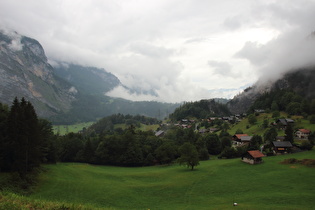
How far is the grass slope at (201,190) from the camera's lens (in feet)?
113

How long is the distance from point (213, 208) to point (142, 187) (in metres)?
19.7

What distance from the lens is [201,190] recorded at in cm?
4381

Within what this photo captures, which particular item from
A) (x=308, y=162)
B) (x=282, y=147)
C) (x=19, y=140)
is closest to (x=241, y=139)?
(x=282, y=147)

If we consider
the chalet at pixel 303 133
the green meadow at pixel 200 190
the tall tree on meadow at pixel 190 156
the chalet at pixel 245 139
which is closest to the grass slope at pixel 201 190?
the green meadow at pixel 200 190

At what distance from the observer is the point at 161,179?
55.9 meters

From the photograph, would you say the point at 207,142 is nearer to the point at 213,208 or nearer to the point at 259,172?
the point at 259,172

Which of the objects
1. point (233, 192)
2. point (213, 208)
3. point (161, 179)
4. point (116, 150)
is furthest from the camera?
point (116, 150)

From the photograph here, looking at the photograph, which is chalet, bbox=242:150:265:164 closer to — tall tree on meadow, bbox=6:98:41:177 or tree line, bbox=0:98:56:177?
tree line, bbox=0:98:56:177

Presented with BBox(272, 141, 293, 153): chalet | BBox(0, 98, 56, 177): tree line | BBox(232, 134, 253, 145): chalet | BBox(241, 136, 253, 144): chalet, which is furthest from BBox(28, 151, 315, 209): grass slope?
BBox(232, 134, 253, 145): chalet

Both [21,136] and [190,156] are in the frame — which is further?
[190,156]

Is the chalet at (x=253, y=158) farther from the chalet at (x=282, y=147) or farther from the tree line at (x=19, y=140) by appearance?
the tree line at (x=19, y=140)

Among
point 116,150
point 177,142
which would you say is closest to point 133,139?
point 116,150

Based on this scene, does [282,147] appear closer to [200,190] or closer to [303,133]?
[303,133]

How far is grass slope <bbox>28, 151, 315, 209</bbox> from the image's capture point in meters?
34.6
